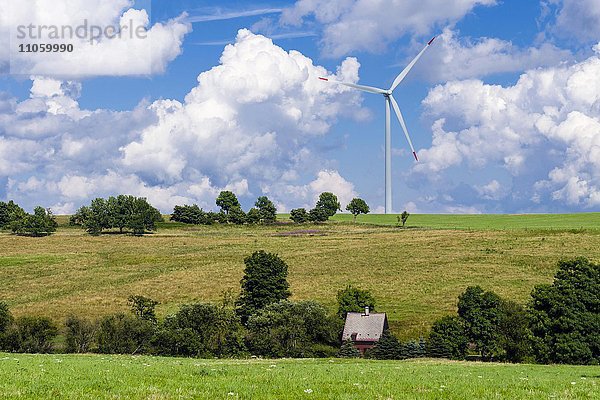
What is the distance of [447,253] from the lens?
437 ft

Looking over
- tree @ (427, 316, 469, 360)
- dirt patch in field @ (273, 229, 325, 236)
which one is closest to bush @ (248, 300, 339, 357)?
tree @ (427, 316, 469, 360)

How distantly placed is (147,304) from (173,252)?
74.8m

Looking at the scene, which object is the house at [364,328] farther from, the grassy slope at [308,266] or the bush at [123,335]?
the bush at [123,335]

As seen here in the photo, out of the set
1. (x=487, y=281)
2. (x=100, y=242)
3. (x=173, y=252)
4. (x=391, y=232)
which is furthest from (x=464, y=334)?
(x=100, y=242)

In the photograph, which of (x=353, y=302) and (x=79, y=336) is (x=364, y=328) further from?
(x=79, y=336)

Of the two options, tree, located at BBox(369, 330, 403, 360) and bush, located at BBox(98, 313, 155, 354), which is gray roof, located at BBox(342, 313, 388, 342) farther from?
bush, located at BBox(98, 313, 155, 354)

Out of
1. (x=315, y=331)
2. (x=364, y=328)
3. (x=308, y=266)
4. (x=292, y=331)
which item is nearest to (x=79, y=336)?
(x=292, y=331)

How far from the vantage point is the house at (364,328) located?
2768 inches

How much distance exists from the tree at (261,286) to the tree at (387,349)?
20818mm

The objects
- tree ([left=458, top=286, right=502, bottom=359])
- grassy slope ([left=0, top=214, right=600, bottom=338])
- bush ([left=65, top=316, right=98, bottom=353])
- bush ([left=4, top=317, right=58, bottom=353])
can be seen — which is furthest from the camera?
→ grassy slope ([left=0, top=214, right=600, bottom=338])

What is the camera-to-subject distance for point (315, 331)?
222 ft

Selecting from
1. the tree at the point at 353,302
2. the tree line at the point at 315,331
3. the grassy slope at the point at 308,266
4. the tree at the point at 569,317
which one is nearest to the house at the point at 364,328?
the tree line at the point at 315,331

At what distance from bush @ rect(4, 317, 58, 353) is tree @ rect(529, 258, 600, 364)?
4461 cm

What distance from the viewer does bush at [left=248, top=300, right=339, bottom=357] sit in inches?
2547
